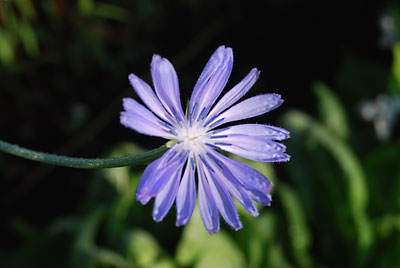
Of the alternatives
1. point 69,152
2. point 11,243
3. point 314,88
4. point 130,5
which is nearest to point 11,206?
point 11,243

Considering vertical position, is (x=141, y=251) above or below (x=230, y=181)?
Result: above

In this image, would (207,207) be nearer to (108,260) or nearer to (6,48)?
(108,260)

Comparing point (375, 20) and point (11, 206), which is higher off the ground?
point (375, 20)

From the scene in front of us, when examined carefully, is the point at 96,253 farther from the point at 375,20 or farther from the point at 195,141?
the point at 375,20

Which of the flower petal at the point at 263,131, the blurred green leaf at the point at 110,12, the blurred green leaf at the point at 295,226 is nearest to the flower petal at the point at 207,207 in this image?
the flower petal at the point at 263,131

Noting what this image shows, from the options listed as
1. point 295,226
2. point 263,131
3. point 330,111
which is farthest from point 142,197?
point 330,111

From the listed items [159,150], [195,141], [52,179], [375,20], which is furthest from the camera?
[375,20]
